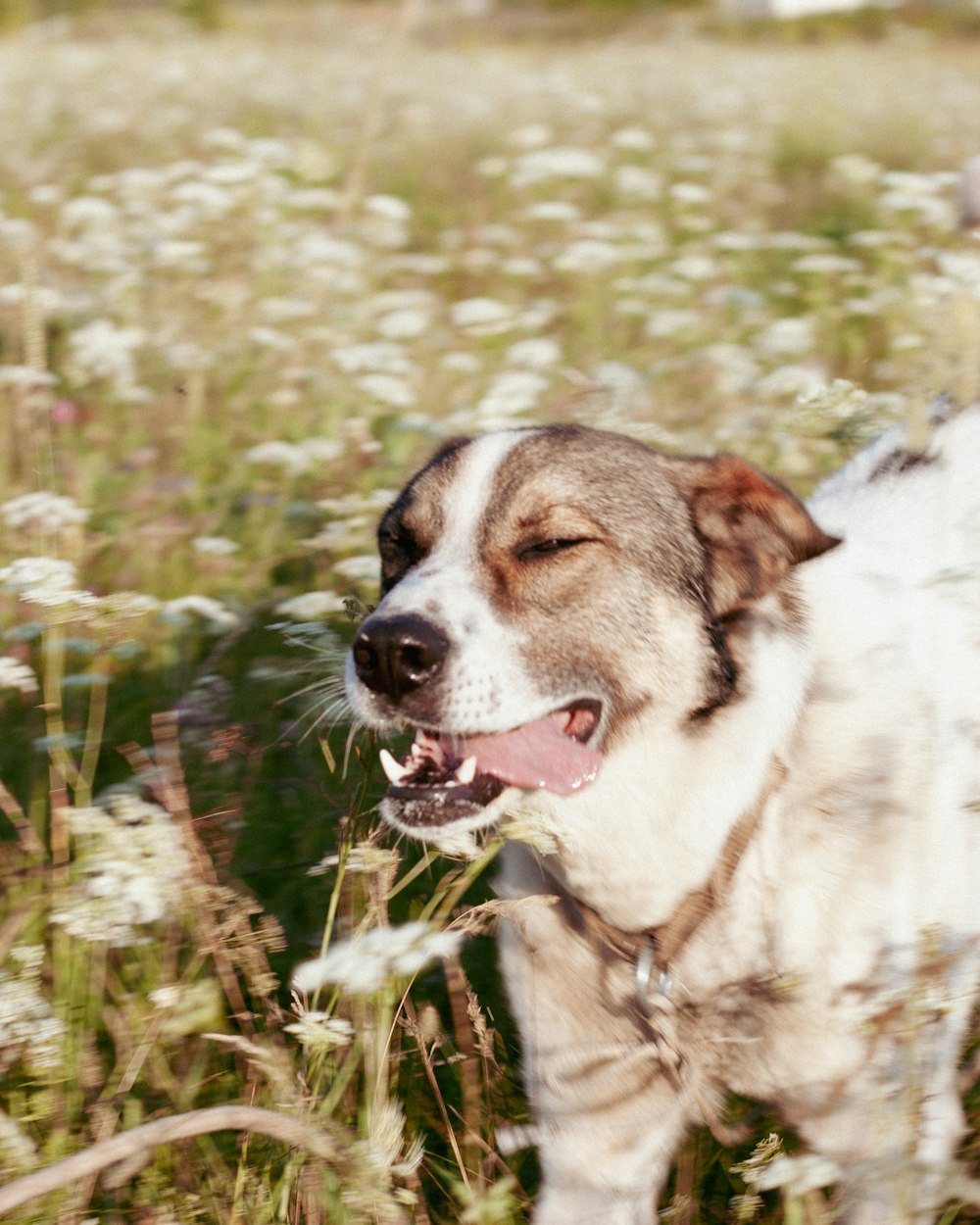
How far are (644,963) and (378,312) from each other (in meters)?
3.52

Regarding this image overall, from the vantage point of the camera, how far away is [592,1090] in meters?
2.62

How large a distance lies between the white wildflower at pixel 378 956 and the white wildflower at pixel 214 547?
7.16ft

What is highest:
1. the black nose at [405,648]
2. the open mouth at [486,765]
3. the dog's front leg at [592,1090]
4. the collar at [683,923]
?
the black nose at [405,648]

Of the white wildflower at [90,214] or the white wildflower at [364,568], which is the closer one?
the white wildflower at [364,568]

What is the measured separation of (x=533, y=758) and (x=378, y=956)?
83 cm

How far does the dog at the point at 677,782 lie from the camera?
2436mm

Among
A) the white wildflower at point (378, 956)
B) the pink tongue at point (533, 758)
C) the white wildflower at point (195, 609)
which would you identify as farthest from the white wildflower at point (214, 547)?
the white wildflower at point (378, 956)

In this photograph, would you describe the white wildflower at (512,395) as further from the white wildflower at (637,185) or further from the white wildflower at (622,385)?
the white wildflower at (637,185)

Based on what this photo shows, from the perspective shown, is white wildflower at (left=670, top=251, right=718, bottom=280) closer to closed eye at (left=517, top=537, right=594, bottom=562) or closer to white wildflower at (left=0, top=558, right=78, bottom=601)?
closed eye at (left=517, top=537, right=594, bottom=562)

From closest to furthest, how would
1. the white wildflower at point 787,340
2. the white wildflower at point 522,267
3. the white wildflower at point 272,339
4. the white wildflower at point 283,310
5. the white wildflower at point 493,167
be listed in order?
1. the white wildflower at point 787,340
2. the white wildflower at point 272,339
3. the white wildflower at point 283,310
4. the white wildflower at point 522,267
5. the white wildflower at point 493,167

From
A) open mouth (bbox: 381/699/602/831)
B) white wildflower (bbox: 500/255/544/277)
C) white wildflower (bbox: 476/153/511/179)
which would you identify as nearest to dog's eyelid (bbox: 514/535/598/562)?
open mouth (bbox: 381/699/602/831)

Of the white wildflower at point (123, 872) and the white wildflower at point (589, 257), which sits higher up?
the white wildflower at point (589, 257)

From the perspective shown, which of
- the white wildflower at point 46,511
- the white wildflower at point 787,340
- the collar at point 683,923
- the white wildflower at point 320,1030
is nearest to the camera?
the white wildflower at point 320,1030

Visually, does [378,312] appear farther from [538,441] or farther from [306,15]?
[306,15]
